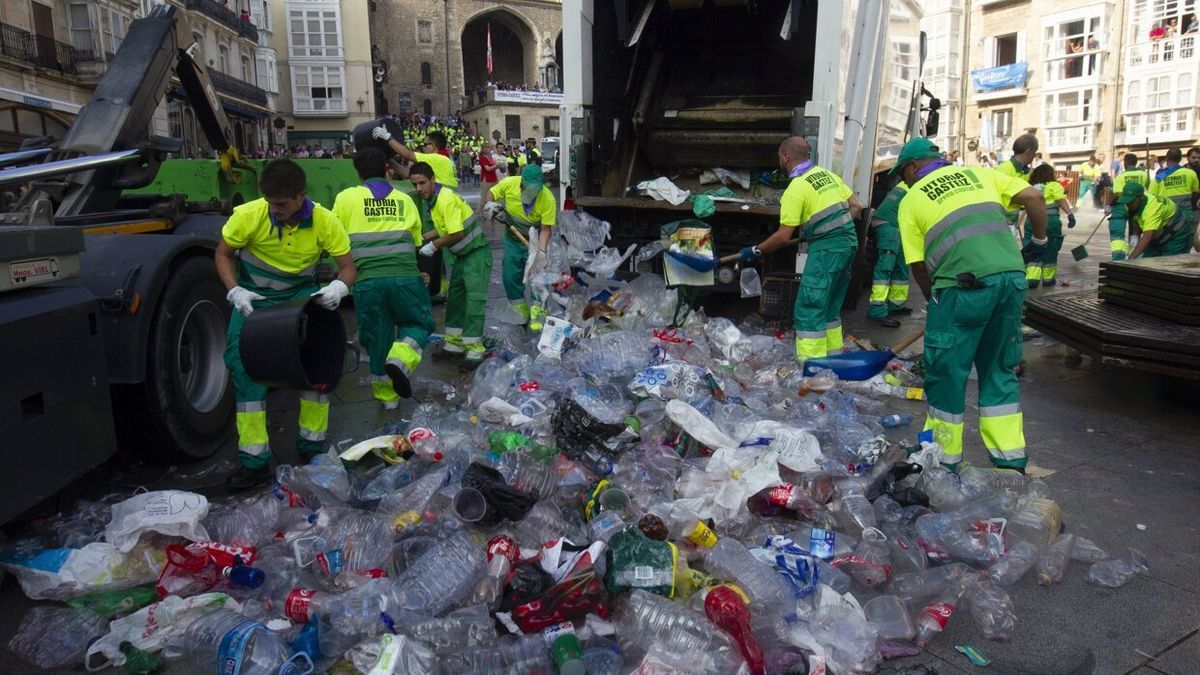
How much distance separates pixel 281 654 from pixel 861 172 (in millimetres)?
5951

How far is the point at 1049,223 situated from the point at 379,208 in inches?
290

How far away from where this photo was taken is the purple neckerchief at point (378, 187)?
15.8 feet

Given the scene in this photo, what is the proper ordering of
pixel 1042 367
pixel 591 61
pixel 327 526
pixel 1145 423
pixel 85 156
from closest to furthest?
pixel 327 526
pixel 85 156
pixel 1145 423
pixel 1042 367
pixel 591 61

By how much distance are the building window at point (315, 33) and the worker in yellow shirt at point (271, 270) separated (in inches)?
1804

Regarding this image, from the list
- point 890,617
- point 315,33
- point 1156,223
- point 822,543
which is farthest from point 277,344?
point 315,33

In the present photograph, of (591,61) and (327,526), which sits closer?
(327,526)

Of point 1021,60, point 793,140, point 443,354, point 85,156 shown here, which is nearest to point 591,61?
point 793,140

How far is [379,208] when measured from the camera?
480 cm

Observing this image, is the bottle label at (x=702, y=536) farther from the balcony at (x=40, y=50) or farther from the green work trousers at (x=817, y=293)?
the balcony at (x=40, y=50)

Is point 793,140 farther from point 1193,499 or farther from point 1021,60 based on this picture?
point 1021,60

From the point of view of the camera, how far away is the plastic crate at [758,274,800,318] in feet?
20.9

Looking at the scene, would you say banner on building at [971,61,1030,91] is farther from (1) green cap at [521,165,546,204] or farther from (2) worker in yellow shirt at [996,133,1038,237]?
(1) green cap at [521,165,546,204]

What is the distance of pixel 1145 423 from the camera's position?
471cm

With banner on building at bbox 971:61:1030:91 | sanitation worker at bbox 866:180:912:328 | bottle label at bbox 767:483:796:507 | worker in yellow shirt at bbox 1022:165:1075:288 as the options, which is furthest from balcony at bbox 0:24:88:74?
banner on building at bbox 971:61:1030:91
